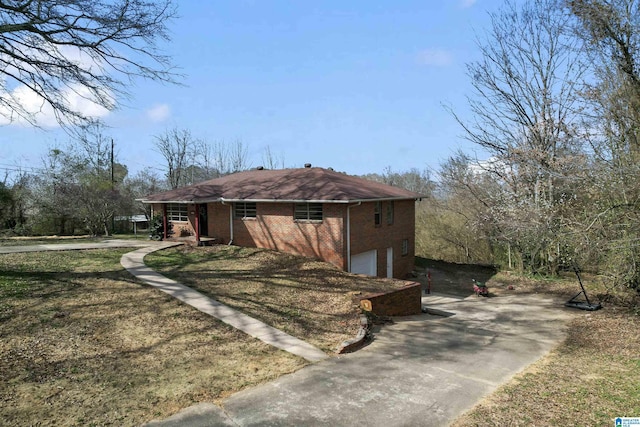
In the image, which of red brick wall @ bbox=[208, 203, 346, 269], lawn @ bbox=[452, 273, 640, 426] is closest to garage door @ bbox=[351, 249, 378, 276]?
red brick wall @ bbox=[208, 203, 346, 269]

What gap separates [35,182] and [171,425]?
33.7 m

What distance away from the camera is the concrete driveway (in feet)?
17.8

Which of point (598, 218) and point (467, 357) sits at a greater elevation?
point (598, 218)

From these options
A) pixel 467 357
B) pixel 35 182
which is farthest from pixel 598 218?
pixel 35 182

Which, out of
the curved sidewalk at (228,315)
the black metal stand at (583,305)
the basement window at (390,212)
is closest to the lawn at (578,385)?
the black metal stand at (583,305)

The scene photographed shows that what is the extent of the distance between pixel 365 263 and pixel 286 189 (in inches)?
183

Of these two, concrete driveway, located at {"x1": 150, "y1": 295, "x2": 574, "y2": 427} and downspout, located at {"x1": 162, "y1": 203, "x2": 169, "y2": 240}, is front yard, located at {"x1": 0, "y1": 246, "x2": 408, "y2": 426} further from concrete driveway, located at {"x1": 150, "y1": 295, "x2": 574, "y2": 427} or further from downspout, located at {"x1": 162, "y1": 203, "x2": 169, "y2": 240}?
downspout, located at {"x1": 162, "y1": 203, "x2": 169, "y2": 240}

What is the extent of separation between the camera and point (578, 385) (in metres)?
6.73

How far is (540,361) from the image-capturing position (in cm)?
827

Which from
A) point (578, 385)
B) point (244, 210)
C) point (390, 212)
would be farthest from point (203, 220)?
point (578, 385)

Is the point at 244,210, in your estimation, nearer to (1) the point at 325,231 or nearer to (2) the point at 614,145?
(1) the point at 325,231

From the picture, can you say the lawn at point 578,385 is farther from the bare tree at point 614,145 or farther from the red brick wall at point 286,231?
the red brick wall at point 286,231

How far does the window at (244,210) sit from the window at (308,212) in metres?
2.44

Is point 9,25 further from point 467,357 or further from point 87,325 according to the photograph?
point 467,357
